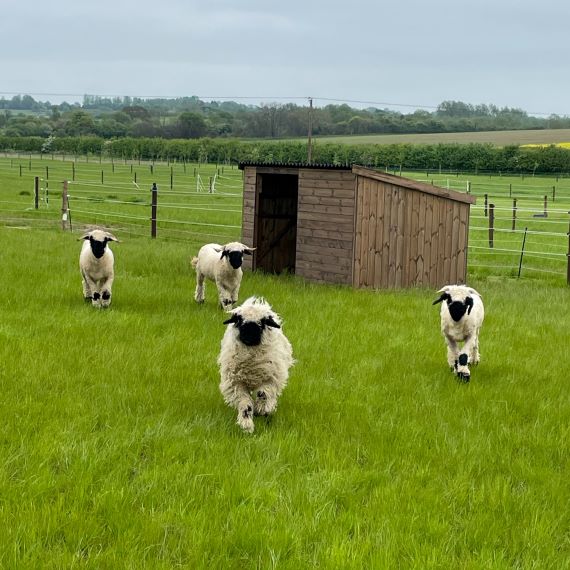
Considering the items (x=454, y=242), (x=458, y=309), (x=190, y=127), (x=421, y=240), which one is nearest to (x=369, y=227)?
(x=421, y=240)

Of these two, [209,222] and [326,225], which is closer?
[326,225]

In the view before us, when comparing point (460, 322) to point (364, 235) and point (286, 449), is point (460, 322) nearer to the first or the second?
point (286, 449)

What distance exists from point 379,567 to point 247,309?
3.21 m

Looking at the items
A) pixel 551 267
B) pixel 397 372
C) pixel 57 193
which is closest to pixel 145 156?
pixel 57 193

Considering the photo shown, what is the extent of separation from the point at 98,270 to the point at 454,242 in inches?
336

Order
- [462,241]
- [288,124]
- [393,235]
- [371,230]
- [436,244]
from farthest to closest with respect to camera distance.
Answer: [288,124] → [462,241] → [436,244] → [393,235] → [371,230]

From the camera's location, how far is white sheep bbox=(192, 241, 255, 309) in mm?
11627

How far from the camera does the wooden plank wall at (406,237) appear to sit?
15148 mm

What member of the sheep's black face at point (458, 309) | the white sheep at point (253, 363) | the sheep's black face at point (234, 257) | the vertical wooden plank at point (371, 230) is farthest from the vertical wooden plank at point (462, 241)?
the white sheep at point (253, 363)

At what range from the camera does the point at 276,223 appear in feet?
60.3

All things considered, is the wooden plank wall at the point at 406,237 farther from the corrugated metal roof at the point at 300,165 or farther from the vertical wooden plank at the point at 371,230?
the corrugated metal roof at the point at 300,165

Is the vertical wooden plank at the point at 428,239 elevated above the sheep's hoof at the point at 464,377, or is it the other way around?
the vertical wooden plank at the point at 428,239

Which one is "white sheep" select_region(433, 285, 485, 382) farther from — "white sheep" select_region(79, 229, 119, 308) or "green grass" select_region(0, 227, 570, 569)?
"white sheep" select_region(79, 229, 119, 308)

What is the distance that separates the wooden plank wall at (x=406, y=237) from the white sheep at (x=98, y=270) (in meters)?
5.32
